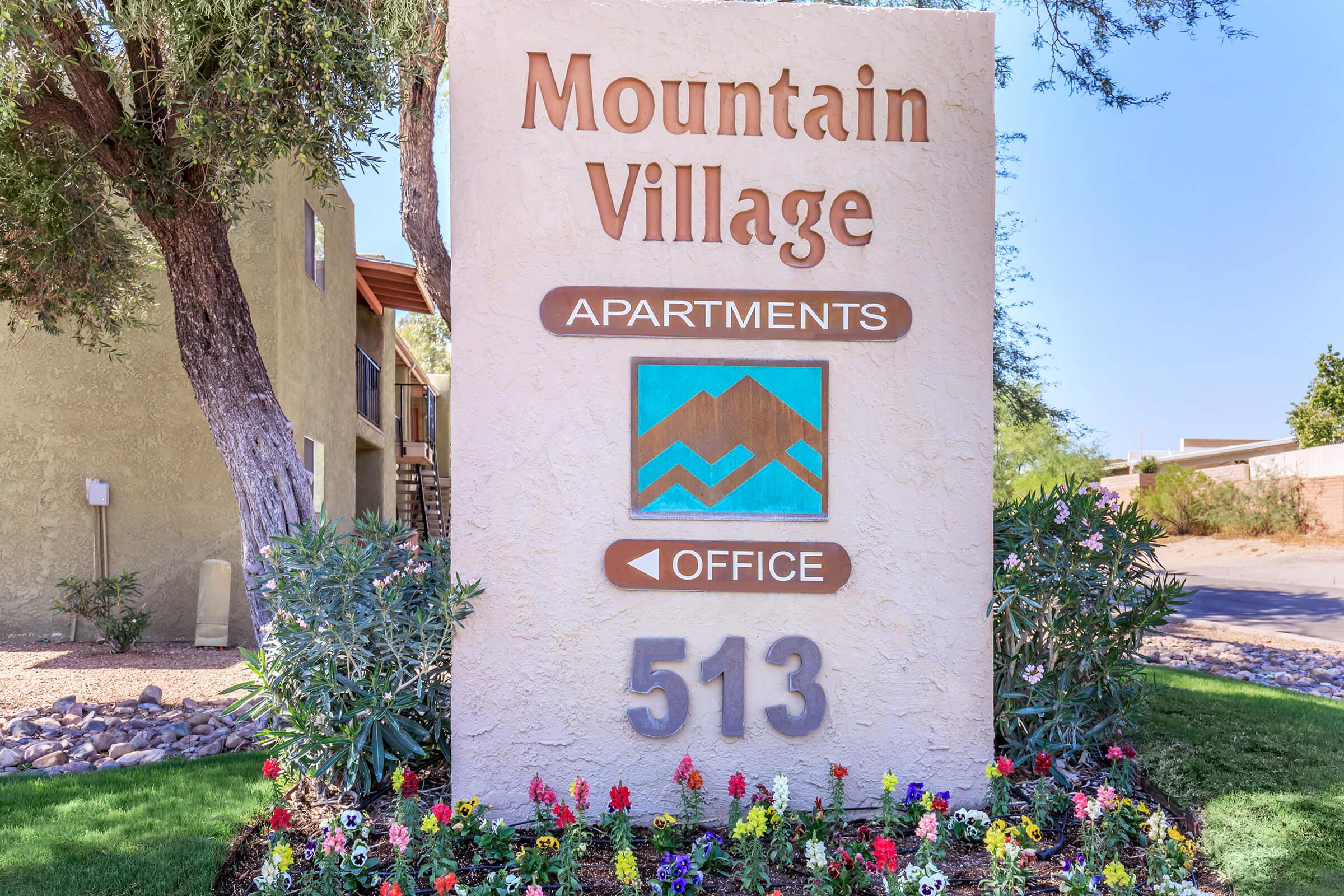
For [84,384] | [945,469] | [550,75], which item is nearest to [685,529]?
[945,469]

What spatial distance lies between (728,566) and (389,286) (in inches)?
562

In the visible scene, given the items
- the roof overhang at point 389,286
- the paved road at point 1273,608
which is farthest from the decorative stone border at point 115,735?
the paved road at point 1273,608

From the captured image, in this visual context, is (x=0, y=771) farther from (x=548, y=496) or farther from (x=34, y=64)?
(x=34, y=64)

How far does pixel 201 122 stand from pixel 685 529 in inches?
162

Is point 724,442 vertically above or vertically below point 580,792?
above

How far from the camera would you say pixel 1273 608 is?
1477 cm

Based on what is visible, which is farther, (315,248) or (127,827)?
(315,248)

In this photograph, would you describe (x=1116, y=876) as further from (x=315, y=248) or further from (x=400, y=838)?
(x=315, y=248)

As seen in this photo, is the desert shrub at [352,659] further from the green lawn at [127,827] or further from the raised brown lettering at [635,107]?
the raised brown lettering at [635,107]

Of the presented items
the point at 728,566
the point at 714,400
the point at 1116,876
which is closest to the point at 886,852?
the point at 1116,876

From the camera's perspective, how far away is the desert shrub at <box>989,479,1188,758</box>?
14.6 ft

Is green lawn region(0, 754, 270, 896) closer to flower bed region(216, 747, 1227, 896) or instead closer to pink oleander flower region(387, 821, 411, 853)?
flower bed region(216, 747, 1227, 896)

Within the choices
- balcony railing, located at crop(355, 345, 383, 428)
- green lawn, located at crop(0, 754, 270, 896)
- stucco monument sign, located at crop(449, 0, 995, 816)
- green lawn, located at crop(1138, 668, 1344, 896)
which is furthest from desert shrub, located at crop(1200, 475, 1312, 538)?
green lawn, located at crop(0, 754, 270, 896)

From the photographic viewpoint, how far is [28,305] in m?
8.55
